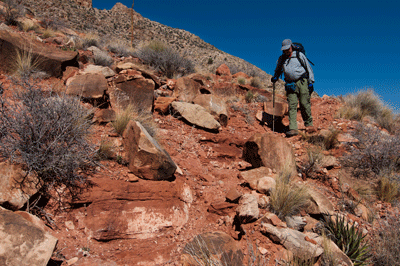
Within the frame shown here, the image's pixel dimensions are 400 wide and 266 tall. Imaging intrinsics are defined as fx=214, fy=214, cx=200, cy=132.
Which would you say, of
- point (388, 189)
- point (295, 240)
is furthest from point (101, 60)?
point (388, 189)

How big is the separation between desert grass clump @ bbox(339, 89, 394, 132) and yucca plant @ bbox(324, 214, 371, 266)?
507 cm

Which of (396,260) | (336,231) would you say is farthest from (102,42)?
(396,260)

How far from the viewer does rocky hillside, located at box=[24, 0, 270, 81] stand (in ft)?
58.7

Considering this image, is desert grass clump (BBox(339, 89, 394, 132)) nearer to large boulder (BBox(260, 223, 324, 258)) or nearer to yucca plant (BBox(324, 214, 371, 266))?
yucca plant (BBox(324, 214, 371, 266))


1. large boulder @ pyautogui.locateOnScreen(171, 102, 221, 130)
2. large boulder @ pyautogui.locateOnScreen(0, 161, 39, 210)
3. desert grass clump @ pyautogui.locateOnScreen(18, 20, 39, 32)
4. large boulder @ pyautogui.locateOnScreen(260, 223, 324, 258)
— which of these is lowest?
large boulder @ pyautogui.locateOnScreen(0, 161, 39, 210)

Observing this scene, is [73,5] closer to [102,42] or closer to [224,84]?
[102,42]

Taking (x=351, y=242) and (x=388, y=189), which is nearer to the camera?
(x=351, y=242)

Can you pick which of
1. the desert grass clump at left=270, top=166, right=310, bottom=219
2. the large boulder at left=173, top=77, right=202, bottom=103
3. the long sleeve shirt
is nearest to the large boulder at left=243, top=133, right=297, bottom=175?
the desert grass clump at left=270, top=166, right=310, bottom=219

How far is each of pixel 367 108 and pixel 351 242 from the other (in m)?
6.75

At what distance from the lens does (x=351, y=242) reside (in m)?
2.72

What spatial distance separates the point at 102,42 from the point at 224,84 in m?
5.30

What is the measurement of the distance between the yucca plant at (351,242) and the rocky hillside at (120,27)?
1111 centimetres

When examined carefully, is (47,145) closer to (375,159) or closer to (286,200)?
(286,200)

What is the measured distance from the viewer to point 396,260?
Result: 2562 mm
